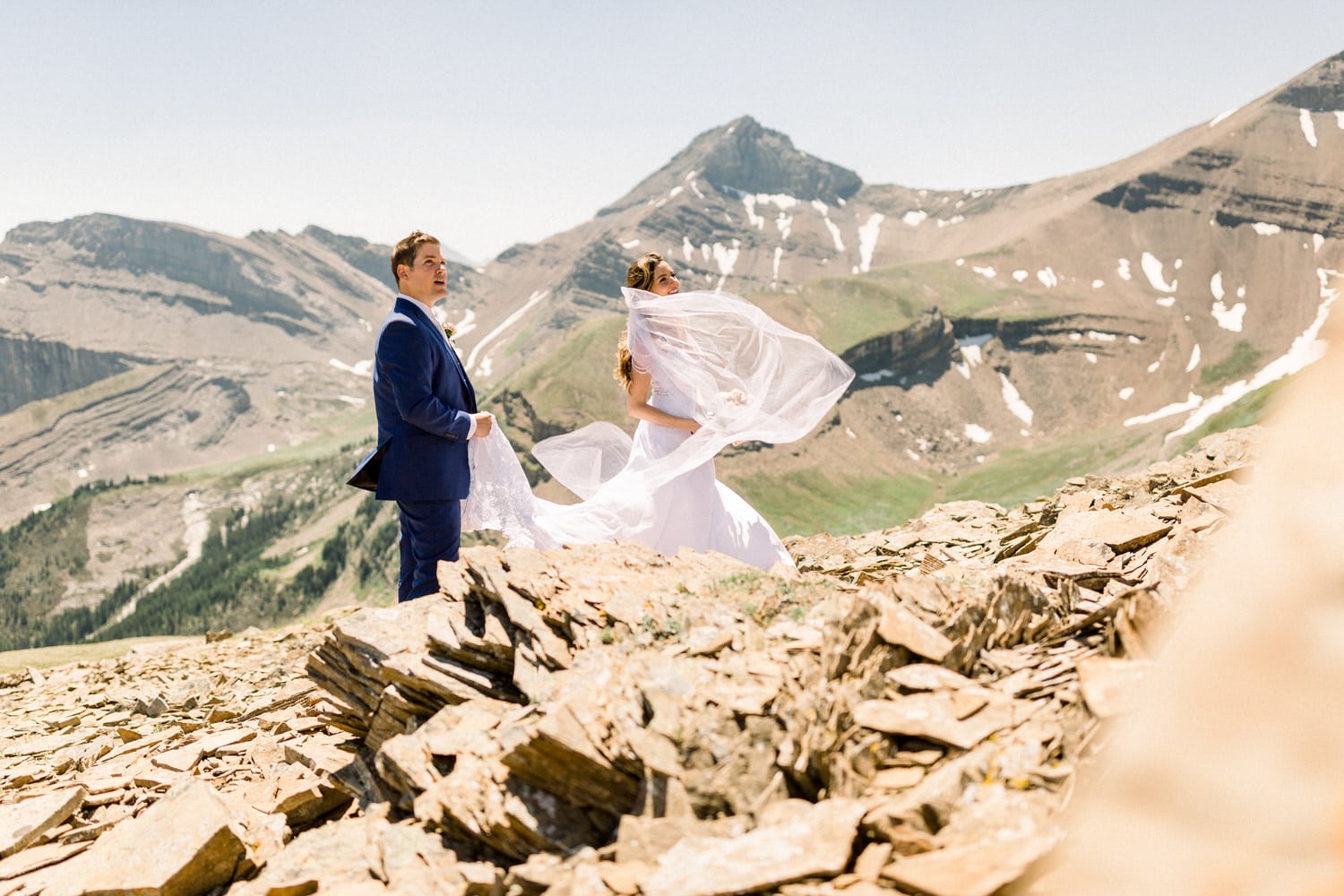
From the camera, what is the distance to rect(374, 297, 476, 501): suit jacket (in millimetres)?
8047

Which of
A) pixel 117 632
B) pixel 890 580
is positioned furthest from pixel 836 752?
pixel 117 632

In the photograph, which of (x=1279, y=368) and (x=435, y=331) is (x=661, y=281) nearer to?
(x=435, y=331)

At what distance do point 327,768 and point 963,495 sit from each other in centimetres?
15753

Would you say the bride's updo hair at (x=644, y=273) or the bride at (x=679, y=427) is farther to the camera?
the bride's updo hair at (x=644, y=273)

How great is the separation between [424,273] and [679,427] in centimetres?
346

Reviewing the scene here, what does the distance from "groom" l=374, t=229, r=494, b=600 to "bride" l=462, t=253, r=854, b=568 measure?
1.89 ft

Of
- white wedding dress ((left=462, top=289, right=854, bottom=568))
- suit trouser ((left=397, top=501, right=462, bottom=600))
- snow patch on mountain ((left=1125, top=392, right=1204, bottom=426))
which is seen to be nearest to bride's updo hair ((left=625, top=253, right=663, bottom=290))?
white wedding dress ((left=462, top=289, right=854, bottom=568))

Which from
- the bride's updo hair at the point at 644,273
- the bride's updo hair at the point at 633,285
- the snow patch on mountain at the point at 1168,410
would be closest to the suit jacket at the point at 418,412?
the bride's updo hair at the point at 633,285

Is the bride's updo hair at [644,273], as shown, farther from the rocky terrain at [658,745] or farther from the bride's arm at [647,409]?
the rocky terrain at [658,745]

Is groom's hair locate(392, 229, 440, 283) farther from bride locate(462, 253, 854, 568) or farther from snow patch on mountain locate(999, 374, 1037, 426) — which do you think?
snow patch on mountain locate(999, 374, 1037, 426)

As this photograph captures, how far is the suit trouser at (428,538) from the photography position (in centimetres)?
839

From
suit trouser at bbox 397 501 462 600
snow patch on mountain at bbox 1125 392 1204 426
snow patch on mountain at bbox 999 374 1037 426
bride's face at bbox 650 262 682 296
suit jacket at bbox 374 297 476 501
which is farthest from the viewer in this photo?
snow patch on mountain at bbox 999 374 1037 426

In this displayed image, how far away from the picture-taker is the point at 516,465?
364 inches

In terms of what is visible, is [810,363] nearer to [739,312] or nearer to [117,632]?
[739,312]
